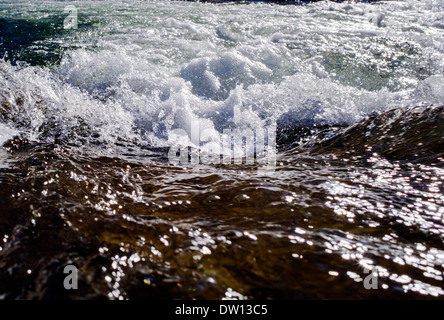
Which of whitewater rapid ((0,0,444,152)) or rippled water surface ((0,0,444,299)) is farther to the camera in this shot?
whitewater rapid ((0,0,444,152))

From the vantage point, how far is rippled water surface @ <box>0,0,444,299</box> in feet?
3.19

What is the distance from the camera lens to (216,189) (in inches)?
62.6

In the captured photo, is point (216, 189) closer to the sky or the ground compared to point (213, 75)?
closer to the ground

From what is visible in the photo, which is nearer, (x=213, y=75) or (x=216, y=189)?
(x=216, y=189)

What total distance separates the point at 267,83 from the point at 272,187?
308 cm

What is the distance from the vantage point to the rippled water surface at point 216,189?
97 cm

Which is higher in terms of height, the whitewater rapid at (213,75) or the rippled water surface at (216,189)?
the whitewater rapid at (213,75)

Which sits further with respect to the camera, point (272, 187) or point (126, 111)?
point (126, 111)

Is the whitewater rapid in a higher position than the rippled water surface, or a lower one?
higher

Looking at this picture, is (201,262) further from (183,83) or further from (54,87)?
(183,83)

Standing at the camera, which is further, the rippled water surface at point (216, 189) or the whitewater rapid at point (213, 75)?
the whitewater rapid at point (213, 75)

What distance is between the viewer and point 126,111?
3287 mm
